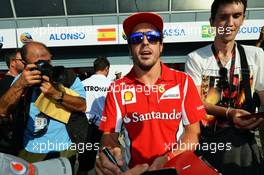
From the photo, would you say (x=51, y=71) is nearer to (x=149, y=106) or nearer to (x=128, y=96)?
(x=128, y=96)

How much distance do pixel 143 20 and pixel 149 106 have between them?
59 centimetres

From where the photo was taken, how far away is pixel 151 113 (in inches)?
75.9

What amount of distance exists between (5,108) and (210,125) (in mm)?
1659

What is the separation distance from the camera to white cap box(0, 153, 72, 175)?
3.54 ft

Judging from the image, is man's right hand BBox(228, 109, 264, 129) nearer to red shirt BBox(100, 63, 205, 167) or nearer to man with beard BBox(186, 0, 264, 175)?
man with beard BBox(186, 0, 264, 175)

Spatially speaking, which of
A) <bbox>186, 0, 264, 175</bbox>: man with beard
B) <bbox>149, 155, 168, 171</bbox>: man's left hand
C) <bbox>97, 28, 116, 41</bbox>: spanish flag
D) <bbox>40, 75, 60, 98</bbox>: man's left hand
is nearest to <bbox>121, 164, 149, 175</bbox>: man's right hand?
<bbox>149, 155, 168, 171</bbox>: man's left hand

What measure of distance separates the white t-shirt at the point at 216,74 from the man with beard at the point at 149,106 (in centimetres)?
22

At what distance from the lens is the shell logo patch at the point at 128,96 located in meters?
1.97

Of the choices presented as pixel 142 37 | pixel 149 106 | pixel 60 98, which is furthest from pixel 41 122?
pixel 142 37

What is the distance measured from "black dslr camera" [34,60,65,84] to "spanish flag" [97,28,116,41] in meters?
13.8

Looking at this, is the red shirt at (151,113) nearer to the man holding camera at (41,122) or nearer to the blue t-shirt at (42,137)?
the man holding camera at (41,122)

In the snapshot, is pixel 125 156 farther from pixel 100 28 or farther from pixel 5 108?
pixel 100 28

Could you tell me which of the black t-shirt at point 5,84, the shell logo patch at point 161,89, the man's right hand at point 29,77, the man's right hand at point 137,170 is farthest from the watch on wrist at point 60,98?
the man's right hand at point 137,170

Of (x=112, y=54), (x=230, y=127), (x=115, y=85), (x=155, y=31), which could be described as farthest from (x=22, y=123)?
(x=112, y=54)
